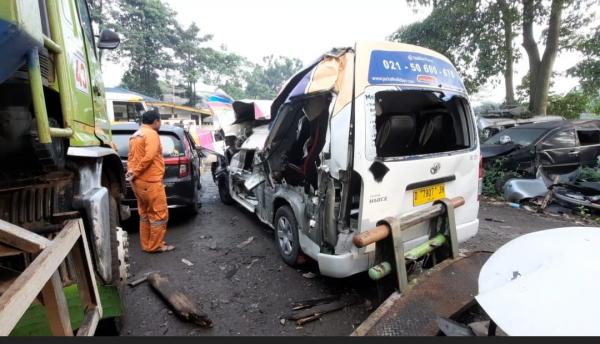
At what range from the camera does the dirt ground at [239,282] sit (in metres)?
2.66

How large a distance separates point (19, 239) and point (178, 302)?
1746 mm

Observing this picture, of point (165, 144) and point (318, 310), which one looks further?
point (165, 144)

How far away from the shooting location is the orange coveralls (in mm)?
3814

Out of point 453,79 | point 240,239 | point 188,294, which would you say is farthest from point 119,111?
point 453,79

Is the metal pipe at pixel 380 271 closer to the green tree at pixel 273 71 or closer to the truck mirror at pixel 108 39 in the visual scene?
the truck mirror at pixel 108 39

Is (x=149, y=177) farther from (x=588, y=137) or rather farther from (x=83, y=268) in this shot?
(x=588, y=137)

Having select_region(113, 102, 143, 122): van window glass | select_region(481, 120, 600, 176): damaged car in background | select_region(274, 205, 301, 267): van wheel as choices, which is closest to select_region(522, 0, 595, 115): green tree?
select_region(481, 120, 600, 176): damaged car in background

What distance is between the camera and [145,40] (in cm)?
2980

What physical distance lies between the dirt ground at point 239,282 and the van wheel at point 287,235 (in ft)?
0.50

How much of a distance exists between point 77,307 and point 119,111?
61.9 feet

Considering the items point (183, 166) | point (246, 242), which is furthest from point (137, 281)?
point (183, 166)

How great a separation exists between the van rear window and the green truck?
93.0 inches

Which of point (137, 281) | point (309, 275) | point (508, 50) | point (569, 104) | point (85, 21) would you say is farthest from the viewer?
point (569, 104)

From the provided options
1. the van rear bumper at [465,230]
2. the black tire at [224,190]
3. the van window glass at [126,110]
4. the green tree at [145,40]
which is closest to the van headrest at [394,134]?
the van rear bumper at [465,230]
